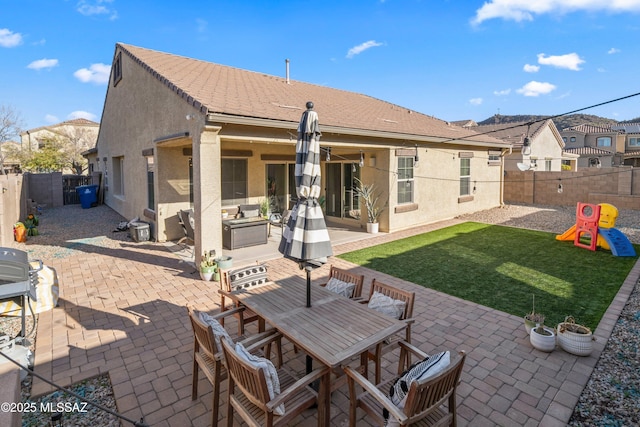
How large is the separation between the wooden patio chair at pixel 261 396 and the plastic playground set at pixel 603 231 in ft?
32.6

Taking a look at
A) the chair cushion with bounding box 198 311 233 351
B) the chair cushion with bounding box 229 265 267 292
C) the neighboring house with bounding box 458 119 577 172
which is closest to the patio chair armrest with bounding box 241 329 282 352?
the chair cushion with bounding box 198 311 233 351

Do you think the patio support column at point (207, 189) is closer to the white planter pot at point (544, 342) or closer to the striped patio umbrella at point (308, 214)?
the striped patio umbrella at point (308, 214)

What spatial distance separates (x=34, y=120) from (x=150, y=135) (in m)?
29.6

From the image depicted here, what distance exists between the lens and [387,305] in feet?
13.8

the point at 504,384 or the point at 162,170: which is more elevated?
the point at 162,170

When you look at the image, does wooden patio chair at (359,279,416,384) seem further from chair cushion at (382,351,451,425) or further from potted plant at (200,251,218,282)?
potted plant at (200,251,218,282)

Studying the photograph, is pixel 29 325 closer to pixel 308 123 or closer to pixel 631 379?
pixel 308 123

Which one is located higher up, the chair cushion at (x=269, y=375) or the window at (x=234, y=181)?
the window at (x=234, y=181)

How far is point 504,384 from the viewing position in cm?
382

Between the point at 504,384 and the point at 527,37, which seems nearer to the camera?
the point at 504,384

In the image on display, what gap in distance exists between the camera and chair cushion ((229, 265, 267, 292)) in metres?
5.31

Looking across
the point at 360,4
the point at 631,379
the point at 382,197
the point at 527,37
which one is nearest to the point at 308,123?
the point at 631,379

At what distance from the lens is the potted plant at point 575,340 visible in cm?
431

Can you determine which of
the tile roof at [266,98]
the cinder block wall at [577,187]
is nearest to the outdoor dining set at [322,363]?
the tile roof at [266,98]
